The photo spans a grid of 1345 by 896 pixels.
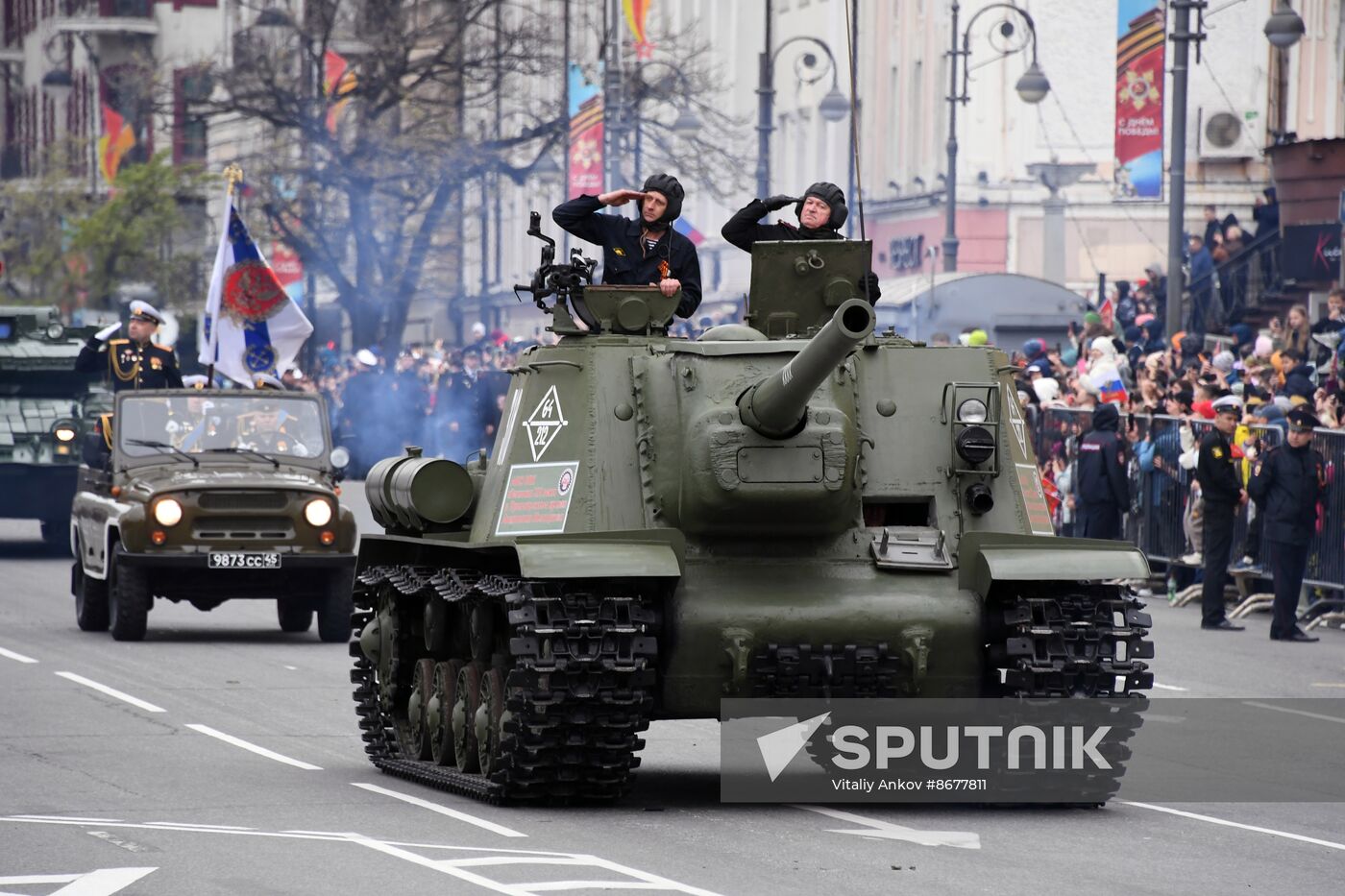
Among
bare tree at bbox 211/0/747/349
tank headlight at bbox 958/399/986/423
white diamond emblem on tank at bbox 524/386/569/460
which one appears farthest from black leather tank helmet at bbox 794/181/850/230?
bare tree at bbox 211/0/747/349

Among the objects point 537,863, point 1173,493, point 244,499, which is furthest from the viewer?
point 1173,493

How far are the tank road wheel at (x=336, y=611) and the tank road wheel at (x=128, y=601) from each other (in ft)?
4.40

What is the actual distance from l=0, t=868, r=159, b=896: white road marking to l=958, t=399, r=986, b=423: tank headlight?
4.53 m

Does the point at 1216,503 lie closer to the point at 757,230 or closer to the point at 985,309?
the point at 757,230

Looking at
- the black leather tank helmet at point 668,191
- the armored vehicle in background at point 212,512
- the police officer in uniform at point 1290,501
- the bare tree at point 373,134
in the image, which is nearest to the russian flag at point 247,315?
the armored vehicle in background at point 212,512

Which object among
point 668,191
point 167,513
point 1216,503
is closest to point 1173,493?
point 1216,503

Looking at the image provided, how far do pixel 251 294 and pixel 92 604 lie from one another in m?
4.51

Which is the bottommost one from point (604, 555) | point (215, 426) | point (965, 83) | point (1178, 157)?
point (604, 555)

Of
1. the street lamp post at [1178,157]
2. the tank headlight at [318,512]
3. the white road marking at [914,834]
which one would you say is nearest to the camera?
the white road marking at [914,834]

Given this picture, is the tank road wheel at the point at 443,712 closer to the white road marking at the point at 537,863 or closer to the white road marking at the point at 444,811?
the white road marking at the point at 444,811

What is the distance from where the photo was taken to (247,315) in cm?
2531

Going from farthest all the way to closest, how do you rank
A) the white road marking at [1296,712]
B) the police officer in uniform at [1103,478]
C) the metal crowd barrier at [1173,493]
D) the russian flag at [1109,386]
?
the russian flag at [1109,386] < the police officer in uniform at [1103,478] < the metal crowd barrier at [1173,493] < the white road marking at [1296,712]

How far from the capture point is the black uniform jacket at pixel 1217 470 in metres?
22.0

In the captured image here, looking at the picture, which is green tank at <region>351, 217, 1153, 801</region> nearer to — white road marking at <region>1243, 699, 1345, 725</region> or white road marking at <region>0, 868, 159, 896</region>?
white road marking at <region>0, 868, 159, 896</region>
